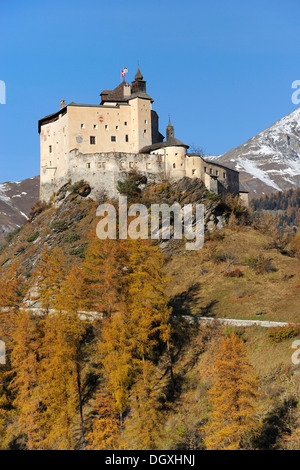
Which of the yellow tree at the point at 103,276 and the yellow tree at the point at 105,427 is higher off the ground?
the yellow tree at the point at 103,276

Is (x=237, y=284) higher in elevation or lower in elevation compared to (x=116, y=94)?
lower

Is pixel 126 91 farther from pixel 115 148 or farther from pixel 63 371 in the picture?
pixel 63 371

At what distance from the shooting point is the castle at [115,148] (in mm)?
79250

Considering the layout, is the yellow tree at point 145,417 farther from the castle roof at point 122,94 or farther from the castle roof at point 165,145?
the castle roof at point 122,94

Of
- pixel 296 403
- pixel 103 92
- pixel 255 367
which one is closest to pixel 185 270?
pixel 255 367

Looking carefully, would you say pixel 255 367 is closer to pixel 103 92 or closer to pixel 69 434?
pixel 69 434

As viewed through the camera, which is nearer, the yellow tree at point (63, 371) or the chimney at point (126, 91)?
the yellow tree at point (63, 371)

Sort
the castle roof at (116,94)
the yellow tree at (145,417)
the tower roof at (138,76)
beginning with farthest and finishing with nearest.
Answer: the tower roof at (138,76)
the castle roof at (116,94)
the yellow tree at (145,417)

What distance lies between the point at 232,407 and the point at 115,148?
51.9 m

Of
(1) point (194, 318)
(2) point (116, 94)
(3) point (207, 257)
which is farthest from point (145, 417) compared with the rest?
(2) point (116, 94)

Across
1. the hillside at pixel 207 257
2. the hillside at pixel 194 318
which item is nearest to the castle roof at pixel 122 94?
the hillside at pixel 194 318

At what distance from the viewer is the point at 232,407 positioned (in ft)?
120

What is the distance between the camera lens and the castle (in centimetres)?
7925

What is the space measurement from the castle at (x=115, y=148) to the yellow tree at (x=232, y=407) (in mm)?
43373
